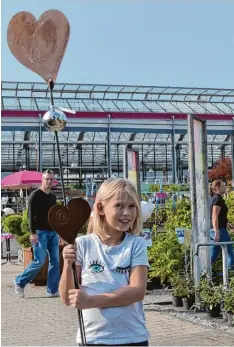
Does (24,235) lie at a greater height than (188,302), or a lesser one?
greater

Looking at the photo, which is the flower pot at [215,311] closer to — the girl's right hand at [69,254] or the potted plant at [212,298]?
the potted plant at [212,298]

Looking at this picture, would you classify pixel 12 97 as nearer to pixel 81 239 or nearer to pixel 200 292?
pixel 200 292

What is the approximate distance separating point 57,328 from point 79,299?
3.41 meters

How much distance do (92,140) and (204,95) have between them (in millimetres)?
9478

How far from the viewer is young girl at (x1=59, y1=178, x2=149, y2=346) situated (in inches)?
96.9

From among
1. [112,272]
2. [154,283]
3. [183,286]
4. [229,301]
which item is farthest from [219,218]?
[112,272]

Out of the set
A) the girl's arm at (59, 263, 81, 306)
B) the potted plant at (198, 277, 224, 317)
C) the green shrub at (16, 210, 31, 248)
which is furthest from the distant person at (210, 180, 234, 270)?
the girl's arm at (59, 263, 81, 306)

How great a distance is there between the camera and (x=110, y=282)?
2512 mm

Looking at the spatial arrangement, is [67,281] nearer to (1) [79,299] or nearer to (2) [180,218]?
(1) [79,299]

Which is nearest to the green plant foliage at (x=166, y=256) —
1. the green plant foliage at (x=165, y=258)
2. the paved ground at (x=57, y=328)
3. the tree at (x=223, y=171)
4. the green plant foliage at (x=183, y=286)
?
the green plant foliage at (x=165, y=258)

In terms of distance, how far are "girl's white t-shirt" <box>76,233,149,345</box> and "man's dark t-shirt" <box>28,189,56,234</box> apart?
16.1 feet

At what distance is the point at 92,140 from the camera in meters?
25.2

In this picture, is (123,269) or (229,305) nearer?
(123,269)

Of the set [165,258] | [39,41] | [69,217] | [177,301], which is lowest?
[177,301]
